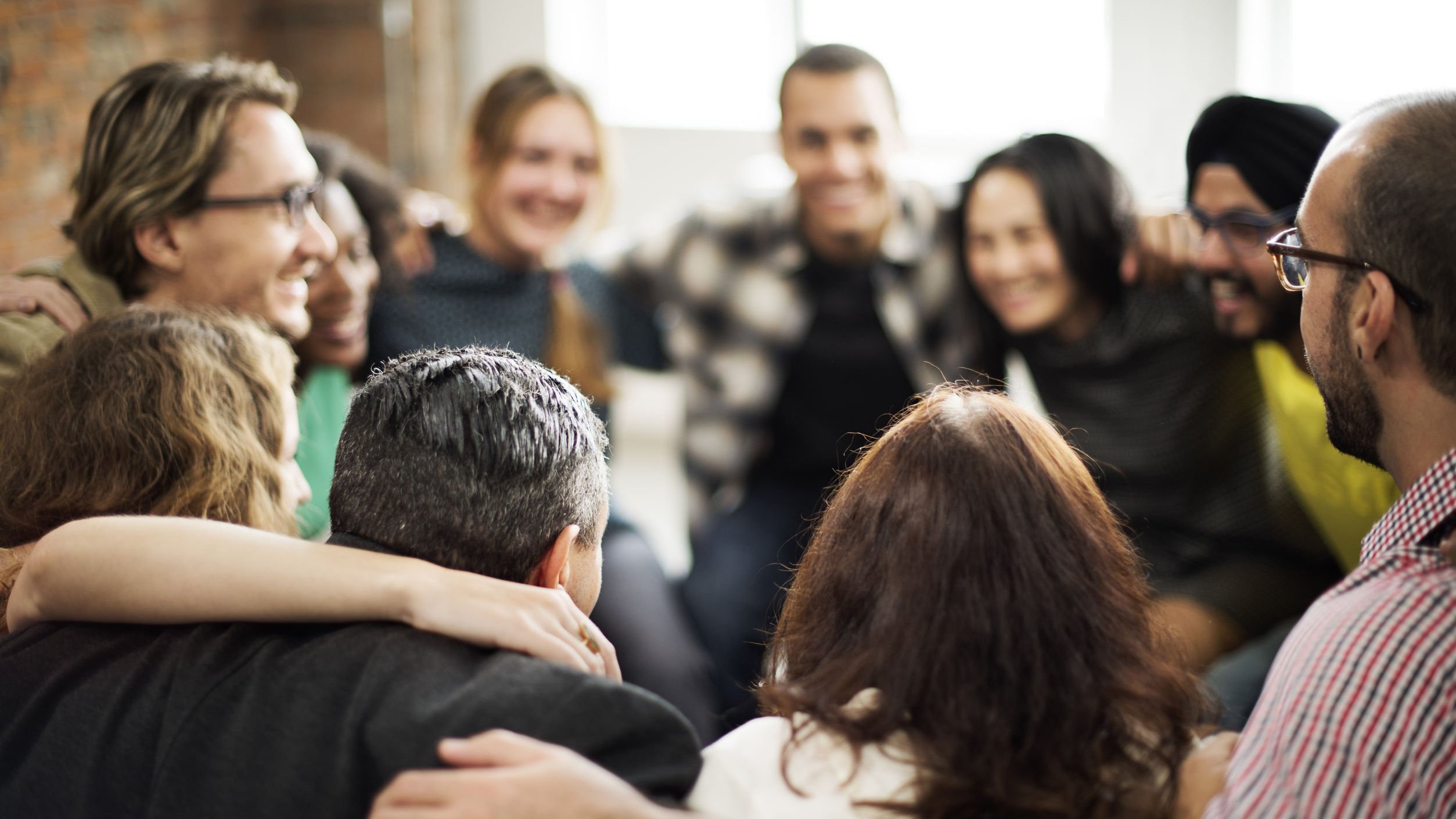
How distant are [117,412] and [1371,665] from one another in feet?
4.41

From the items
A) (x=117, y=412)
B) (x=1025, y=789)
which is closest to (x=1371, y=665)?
(x=1025, y=789)

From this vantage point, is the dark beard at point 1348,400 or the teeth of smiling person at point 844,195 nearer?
the dark beard at point 1348,400

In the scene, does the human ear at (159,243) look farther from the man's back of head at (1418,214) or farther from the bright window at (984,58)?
the bright window at (984,58)

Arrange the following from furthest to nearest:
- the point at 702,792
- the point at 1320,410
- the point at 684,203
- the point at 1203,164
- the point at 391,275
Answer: the point at 684,203
the point at 391,275
the point at 1203,164
the point at 1320,410
the point at 702,792

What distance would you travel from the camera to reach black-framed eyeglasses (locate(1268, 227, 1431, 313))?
121 centimetres

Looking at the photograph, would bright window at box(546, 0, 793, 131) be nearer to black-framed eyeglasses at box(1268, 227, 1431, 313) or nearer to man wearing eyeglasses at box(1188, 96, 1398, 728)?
man wearing eyeglasses at box(1188, 96, 1398, 728)

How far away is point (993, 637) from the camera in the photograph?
111 centimetres

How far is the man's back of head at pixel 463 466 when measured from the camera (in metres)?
1.21

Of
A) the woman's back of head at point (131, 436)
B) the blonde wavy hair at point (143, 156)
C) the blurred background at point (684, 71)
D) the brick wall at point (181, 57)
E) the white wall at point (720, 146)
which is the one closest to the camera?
the woman's back of head at point (131, 436)

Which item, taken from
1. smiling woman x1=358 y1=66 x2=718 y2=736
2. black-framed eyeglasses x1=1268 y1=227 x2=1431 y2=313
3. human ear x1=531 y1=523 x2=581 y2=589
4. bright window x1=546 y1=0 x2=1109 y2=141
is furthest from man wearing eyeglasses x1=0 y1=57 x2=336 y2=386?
bright window x1=546 y1=0 x2=1109 y2=141

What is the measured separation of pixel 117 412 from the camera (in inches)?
56.7

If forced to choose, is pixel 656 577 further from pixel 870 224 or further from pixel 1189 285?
pixel 1189 285

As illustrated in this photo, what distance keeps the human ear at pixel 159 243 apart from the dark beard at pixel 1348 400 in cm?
182

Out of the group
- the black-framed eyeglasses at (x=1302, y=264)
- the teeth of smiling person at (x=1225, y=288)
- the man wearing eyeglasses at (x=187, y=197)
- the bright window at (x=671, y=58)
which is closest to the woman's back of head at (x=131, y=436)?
the man wearing eyeglasses at (x=187, y=197)
